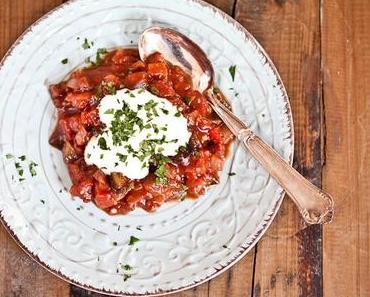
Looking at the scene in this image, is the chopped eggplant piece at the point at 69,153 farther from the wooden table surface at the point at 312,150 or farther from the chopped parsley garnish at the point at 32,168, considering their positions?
the wooden table surface at the point at 312,150

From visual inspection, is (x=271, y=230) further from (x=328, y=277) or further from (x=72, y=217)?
(x=72, y=217)

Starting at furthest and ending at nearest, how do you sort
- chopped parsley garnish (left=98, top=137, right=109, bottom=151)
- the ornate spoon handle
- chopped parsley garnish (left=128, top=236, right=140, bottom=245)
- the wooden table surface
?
the wooden table surface → chopped parsley garnish (left=128, top=236, right=140, bottom=245) → chopped parsley garnish (left=98, top=137, right=109, bottom=151) → the ornate spoon handle

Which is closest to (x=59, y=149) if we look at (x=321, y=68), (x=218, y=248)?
(x=218, y=248)

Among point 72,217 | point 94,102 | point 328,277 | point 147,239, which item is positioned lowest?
point 328,277

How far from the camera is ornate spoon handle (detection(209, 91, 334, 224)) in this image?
306 cm

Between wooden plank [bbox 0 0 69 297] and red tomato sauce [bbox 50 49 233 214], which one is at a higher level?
red tomato sauce [bbox 50 49 233 214]

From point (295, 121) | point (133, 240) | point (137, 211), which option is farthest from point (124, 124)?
point (295, 121)

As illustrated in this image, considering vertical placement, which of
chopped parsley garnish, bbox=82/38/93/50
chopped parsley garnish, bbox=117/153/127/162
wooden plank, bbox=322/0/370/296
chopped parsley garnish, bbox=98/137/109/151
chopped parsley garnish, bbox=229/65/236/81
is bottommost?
wooden plank, bbox=322/0/370/296

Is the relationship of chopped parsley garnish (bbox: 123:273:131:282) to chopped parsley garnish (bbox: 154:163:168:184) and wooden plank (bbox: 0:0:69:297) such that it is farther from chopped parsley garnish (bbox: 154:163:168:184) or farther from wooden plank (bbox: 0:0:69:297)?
chopped parsley garnish (bbox: 154:163:168:184)

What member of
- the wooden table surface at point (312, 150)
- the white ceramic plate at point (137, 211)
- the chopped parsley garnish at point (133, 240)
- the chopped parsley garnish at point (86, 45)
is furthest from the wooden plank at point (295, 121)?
the chopped parsley garnish at point (86, 45)

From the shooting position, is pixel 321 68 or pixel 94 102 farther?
pixel 321 68

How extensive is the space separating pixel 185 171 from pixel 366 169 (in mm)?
837

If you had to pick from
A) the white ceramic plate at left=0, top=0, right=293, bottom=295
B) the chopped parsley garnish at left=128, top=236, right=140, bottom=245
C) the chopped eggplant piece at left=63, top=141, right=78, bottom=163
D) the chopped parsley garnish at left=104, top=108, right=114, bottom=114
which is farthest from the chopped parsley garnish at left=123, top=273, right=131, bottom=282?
the chopped parsley garnish at left=104, top=108, right=114, bottom=114

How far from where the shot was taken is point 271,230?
3400 mm
